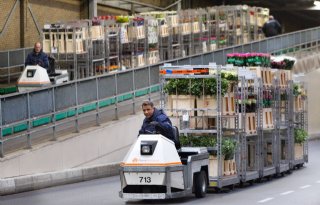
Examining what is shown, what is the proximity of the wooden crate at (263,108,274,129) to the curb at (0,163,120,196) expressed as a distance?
415 cm

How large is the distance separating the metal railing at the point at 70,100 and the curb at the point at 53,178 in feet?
3.70

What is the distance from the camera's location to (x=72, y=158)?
28.2 meters

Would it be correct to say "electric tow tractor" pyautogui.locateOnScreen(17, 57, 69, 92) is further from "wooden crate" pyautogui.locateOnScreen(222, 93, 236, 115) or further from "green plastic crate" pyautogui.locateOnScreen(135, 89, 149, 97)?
"wooden crate" pyautogui.locateOnScreen(222, 93, 236, 115)

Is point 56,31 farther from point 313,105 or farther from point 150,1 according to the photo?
point 150,1

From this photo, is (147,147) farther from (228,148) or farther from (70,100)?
(70,100)

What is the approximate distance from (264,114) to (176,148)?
543 cm

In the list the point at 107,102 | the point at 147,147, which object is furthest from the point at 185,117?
the point at 107,102

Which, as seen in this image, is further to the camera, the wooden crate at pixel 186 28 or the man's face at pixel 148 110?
the wooden crate at pixel 186 28

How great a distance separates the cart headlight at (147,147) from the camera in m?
21.9

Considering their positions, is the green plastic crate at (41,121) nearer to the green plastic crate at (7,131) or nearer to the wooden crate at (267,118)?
the green plastic crate at (7,131)

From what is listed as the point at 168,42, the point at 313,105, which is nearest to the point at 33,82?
the point at 168,42

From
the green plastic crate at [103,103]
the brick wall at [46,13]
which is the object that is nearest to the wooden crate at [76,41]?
the green plastic crate at [103,103]

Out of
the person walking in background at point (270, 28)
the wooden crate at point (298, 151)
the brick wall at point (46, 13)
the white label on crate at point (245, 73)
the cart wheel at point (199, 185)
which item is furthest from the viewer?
the person walking in background at point (270, 28)

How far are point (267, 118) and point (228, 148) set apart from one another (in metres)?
3.60
